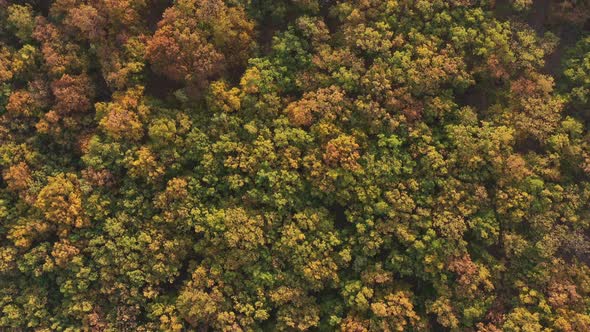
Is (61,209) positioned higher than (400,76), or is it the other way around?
(400,76)

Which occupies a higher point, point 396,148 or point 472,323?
point 396,148

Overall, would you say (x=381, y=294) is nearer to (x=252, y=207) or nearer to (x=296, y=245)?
(x=296, y=245)

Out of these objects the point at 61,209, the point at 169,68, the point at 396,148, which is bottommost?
the point at 61,209

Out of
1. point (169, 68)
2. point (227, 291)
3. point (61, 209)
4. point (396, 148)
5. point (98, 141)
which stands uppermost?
point (169, 68)

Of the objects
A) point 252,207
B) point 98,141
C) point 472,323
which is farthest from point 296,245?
point 98,141

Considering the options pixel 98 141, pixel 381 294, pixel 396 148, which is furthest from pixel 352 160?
pixel 98 141

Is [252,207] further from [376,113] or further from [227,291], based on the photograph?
[376,113]
